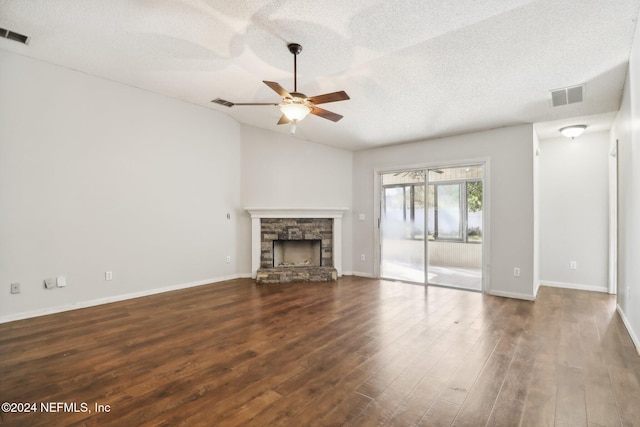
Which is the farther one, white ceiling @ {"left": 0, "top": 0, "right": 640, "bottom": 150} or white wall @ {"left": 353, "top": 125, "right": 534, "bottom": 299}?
white wall @ {"left": 353, "top": 125, "right": 534, "bottom": 299}

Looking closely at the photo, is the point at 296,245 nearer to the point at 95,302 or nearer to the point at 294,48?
the point at 95,302

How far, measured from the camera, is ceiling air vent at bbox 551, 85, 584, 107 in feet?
11.1

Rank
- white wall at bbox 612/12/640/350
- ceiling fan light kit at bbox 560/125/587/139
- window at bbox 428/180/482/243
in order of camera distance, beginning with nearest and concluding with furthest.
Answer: white wall at bbox 612/12/640/350 → ceiling fan light kit at bbox 560/125/587/139 → window at bbox 428/180/482/243

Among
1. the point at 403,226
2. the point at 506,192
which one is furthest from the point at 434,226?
the point at 506,192

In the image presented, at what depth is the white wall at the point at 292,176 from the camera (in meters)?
5.69

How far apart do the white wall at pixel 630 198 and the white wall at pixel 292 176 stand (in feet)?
13.4

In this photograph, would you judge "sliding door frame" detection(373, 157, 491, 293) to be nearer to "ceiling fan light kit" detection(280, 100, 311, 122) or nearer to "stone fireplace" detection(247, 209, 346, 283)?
"stone fireplace" detection(247, 209, 346, 283)

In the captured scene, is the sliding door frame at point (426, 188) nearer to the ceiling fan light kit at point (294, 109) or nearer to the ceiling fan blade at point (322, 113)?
the ceiling fan blade at point (322, 113)

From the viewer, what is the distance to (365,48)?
2.75 meters

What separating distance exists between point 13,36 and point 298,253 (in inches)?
192

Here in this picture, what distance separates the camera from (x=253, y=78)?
346 cm

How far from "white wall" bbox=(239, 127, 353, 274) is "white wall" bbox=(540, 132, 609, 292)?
11.9 feet

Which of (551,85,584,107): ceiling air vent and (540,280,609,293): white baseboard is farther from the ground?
(551,85,584,107): ceiling air vent

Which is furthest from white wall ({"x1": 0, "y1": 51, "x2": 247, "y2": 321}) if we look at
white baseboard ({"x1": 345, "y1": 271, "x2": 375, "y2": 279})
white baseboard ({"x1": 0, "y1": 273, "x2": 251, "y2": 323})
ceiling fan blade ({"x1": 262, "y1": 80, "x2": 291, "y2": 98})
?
ceiling fan blade ({"x1": 262, "y1": 80, "x2": 291, "y2": 98})
